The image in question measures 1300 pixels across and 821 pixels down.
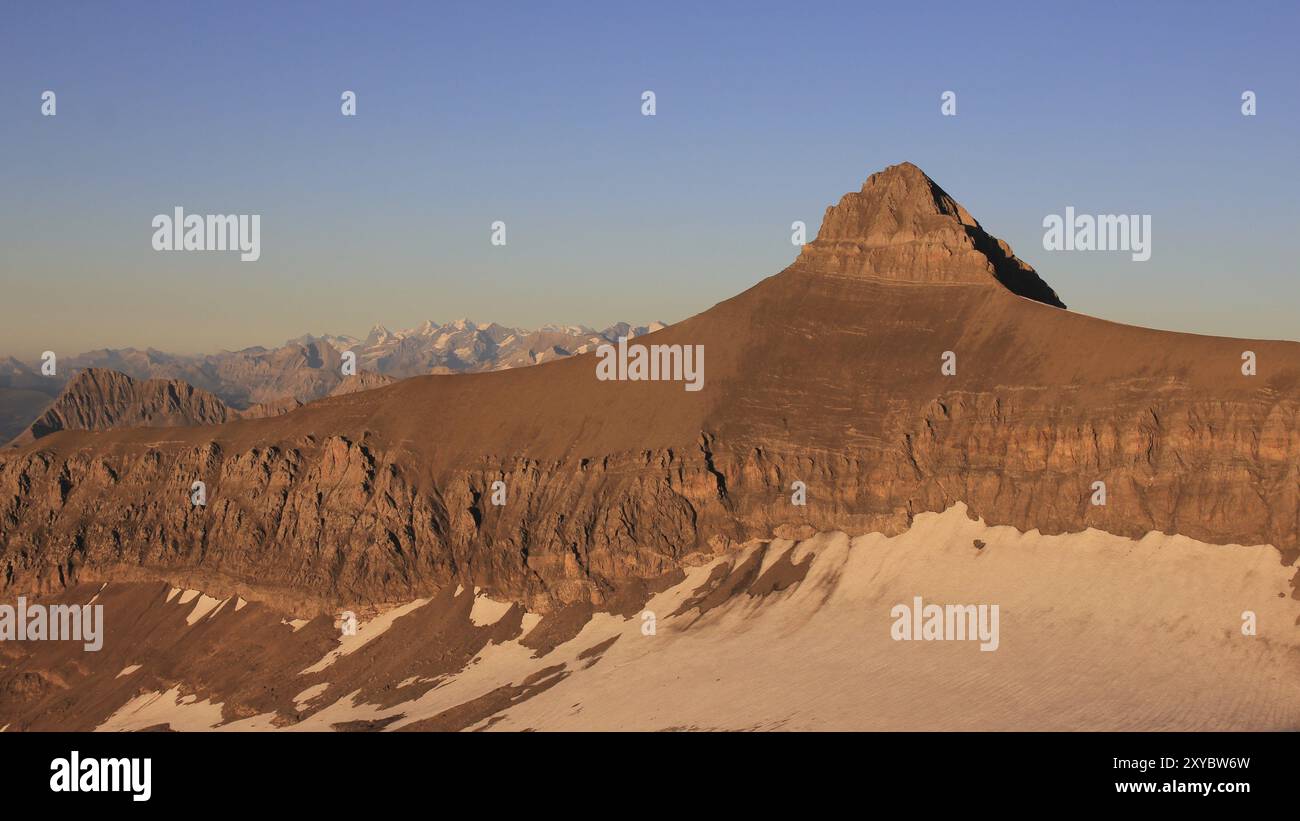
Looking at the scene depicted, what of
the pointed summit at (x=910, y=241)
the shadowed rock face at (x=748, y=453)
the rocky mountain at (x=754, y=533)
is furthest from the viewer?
the pointed summit at (x=910, y=241)

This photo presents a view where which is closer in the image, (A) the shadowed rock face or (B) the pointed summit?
(A) the shadowed rock face

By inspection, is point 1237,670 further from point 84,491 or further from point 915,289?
point 84,491

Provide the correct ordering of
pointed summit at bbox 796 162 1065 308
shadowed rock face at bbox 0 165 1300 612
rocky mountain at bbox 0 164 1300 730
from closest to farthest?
rocky mountain at bbox 0 164 1300 730
shadowed rock face at bbox 0 165 1300 612
pointed summit at bbox 796 162 1065 308

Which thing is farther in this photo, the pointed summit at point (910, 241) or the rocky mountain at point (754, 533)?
the pointed summit at point (910, 241)

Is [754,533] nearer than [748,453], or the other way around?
[754,533]

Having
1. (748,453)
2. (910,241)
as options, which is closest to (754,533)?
(748,453)

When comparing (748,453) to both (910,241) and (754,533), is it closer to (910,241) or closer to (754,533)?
(754,533)

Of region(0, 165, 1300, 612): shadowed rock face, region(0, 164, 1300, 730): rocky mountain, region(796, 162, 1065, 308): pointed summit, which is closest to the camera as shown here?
region(0, 164, 1300, 730): rocky mountain
